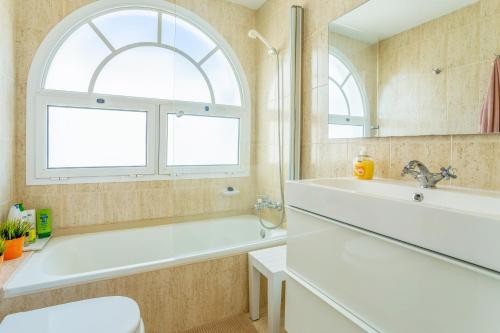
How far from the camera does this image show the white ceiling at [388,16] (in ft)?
3.68

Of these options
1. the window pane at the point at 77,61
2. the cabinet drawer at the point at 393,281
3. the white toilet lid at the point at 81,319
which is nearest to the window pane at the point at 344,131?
the cabinet drawer at the point at 393,281

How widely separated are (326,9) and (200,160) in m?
1.40

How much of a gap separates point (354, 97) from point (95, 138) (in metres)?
2.09

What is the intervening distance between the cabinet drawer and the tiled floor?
0.79 m

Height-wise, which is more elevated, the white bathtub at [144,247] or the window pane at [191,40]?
the window pane at [191,40]

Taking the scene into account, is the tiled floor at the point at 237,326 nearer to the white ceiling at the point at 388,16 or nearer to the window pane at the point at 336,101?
Result: the window pane at the point at 336,101

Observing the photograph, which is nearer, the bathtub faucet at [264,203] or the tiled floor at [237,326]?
the tiled floor at [237,326]

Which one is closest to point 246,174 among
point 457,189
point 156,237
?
point 156,237

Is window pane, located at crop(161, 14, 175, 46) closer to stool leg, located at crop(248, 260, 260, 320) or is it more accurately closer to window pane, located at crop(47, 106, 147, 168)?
window pane, located at crop(47, 106, 147, 168)

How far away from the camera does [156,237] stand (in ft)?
7.07

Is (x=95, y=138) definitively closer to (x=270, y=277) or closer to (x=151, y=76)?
(x=151, y=76)

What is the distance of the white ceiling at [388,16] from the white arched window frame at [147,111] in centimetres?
102

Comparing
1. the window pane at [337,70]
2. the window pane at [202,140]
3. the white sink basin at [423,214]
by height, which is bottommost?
the white sink basin at [423,214]

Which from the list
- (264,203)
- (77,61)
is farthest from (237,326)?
(77,61)
